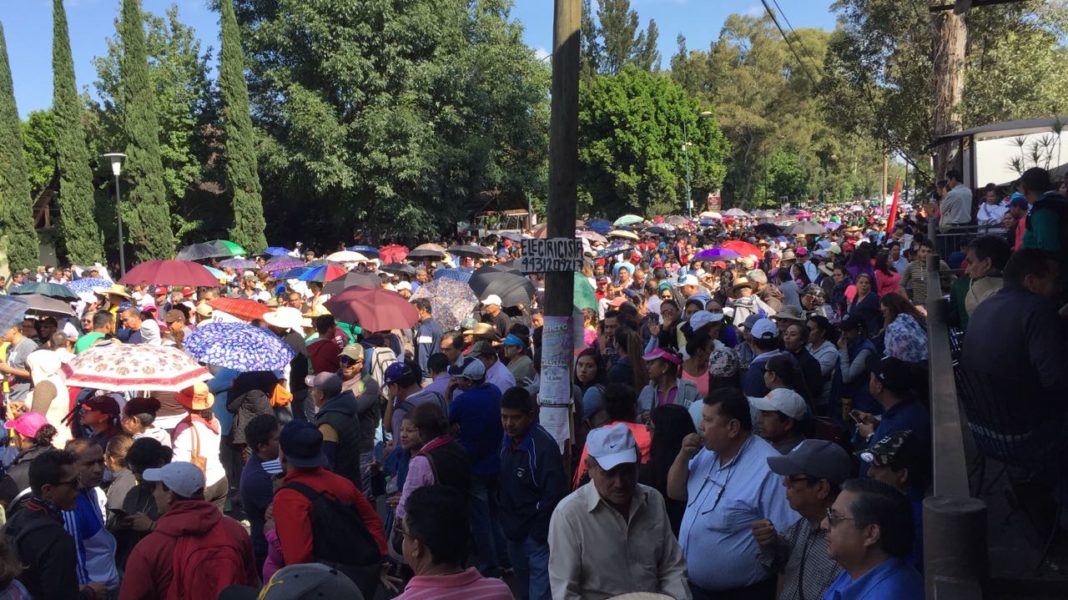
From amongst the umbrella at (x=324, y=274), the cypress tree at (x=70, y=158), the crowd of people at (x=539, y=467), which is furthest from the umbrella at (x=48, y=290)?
the cypress tree at (x=70, y=158)

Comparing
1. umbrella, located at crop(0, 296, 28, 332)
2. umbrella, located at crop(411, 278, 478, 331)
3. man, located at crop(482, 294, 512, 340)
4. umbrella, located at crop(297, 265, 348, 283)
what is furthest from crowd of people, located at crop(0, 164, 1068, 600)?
umbrella, located at crop(297, 265, 348, 283)

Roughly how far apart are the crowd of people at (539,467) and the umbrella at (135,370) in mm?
203

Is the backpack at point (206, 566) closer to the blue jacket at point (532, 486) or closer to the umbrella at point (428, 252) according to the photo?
the blue jacket at point (532, 486)

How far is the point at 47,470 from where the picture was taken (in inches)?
195

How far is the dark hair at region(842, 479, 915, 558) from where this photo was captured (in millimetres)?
3312

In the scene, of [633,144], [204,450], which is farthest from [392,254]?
[633,144]

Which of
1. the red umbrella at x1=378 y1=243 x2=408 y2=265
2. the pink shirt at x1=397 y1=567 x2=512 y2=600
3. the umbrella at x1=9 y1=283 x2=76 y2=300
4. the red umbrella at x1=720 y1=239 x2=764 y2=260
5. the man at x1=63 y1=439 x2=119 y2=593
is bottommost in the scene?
the man at x1=63 y1=439 x2=119 y2=593

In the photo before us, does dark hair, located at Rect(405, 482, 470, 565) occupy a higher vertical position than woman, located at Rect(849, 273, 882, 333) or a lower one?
lower

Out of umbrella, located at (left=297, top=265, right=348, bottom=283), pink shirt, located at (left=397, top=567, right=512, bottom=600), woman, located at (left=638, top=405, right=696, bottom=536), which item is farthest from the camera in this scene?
umbrella, located at (left=297, top=265, right=348, bottom=283)

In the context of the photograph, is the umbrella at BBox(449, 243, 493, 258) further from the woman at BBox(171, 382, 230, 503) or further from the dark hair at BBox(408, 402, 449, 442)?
the dark hair at BBox(408, 402, 449, 442)

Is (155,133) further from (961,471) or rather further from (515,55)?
(961,471)

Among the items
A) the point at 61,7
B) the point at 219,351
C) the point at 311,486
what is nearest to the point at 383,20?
the point at 61,7

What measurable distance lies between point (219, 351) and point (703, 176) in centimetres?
5760

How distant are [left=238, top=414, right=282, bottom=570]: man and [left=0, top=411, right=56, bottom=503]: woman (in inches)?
46.1
